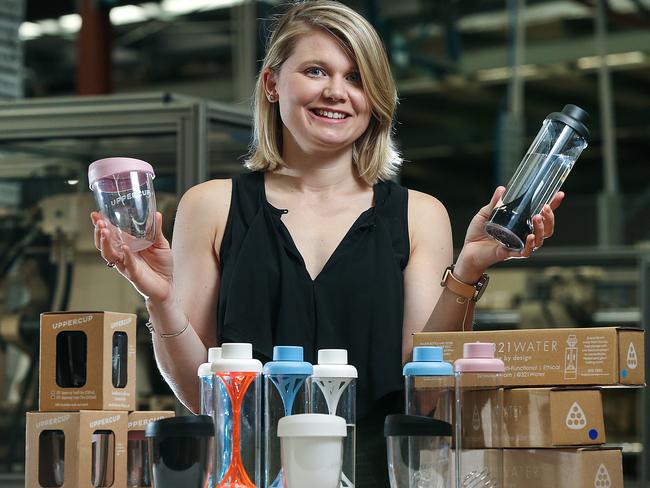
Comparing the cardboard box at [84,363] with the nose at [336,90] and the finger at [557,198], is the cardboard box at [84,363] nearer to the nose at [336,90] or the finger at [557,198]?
the nose at [336,90]

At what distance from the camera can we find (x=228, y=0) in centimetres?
877

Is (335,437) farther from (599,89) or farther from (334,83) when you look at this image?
(599,89)

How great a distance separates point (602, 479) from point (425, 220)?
2.38 feet

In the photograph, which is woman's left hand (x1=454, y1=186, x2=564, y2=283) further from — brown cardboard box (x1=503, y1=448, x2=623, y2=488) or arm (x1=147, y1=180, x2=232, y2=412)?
arm (x1=147, y1=180, x2=232, y2=412)

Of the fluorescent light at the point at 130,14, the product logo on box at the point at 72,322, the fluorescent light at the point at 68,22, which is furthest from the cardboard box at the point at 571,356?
the fluorescent light at the point at 68,22

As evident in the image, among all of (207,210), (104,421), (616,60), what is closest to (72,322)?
(104,421)

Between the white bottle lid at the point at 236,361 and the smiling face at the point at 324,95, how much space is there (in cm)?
62

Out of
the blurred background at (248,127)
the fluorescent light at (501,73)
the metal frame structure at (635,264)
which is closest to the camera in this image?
the blurred background at (248,127)

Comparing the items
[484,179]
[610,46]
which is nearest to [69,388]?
[610,46]

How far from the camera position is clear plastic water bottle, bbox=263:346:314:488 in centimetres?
160

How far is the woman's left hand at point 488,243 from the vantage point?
1814mm

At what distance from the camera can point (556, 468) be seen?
65.2 inches

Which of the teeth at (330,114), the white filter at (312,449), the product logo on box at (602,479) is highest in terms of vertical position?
the teeth at (330,114)

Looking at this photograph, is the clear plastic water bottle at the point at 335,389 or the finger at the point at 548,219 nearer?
the clear plastic water bottle at the point at 335,389
